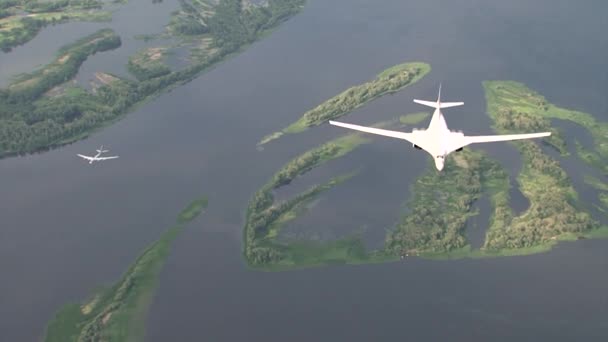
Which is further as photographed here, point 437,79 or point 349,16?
point 349,16

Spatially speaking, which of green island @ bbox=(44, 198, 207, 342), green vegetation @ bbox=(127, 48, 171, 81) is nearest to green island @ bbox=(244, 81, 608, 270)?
green island @ bbox=(44, 198, 207, 342)

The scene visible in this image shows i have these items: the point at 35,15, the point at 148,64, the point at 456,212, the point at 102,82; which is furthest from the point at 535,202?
the point at 35,15

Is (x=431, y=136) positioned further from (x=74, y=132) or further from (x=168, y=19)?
(x=168, y=19)

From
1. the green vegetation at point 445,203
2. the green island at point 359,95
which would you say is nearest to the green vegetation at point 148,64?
the green island at point 359,95

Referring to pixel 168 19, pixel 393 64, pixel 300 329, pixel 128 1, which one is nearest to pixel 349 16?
pixel 393 64

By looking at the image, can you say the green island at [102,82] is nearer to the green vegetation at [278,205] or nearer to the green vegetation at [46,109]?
the green vegetation at [46,109]
